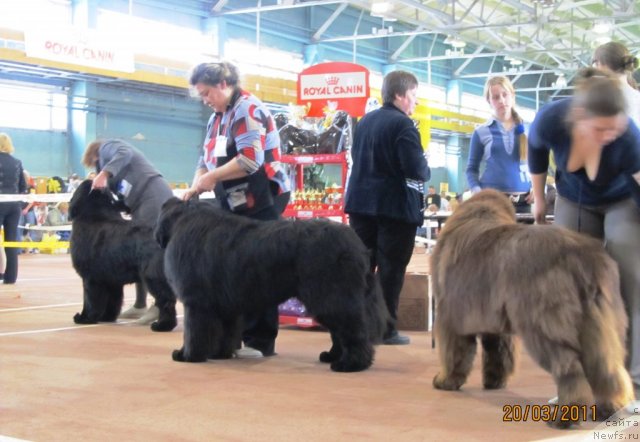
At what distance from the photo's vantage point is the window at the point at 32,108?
1747cm

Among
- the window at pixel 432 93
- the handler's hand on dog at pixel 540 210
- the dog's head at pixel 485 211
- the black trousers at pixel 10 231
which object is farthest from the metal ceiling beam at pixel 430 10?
the dog's head at pixel 485 211

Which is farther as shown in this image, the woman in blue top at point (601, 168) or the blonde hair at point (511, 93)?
the blonde hair at point (511, 93)

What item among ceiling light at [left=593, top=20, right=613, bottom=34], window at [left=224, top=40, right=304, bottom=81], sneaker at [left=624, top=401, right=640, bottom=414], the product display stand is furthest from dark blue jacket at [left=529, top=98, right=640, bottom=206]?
ceiling light at [left=593, top=20, right=613, bottom=34]

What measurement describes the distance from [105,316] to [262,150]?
2.22 m

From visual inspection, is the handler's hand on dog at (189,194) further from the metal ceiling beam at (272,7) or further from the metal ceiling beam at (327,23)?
the metal ceiling beam at (327,23)

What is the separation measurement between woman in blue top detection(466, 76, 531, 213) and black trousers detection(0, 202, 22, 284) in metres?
6.23

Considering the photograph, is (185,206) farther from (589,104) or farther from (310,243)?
(589,104)

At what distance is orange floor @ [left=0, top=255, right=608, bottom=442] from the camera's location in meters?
2.92

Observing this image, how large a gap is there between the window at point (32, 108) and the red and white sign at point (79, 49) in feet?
9.19

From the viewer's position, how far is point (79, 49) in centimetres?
1537

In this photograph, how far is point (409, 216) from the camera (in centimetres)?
481

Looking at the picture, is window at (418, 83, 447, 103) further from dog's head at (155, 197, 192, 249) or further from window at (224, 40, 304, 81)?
dog's head at (155, 197, 192, 249)

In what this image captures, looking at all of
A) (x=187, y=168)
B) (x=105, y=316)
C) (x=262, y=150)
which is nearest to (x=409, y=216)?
(x=262, y=150)

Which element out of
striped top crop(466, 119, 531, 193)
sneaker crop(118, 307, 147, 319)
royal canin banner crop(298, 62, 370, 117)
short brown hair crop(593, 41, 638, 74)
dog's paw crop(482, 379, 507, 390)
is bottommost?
sneaker crop(118, 307, 147, 319)
